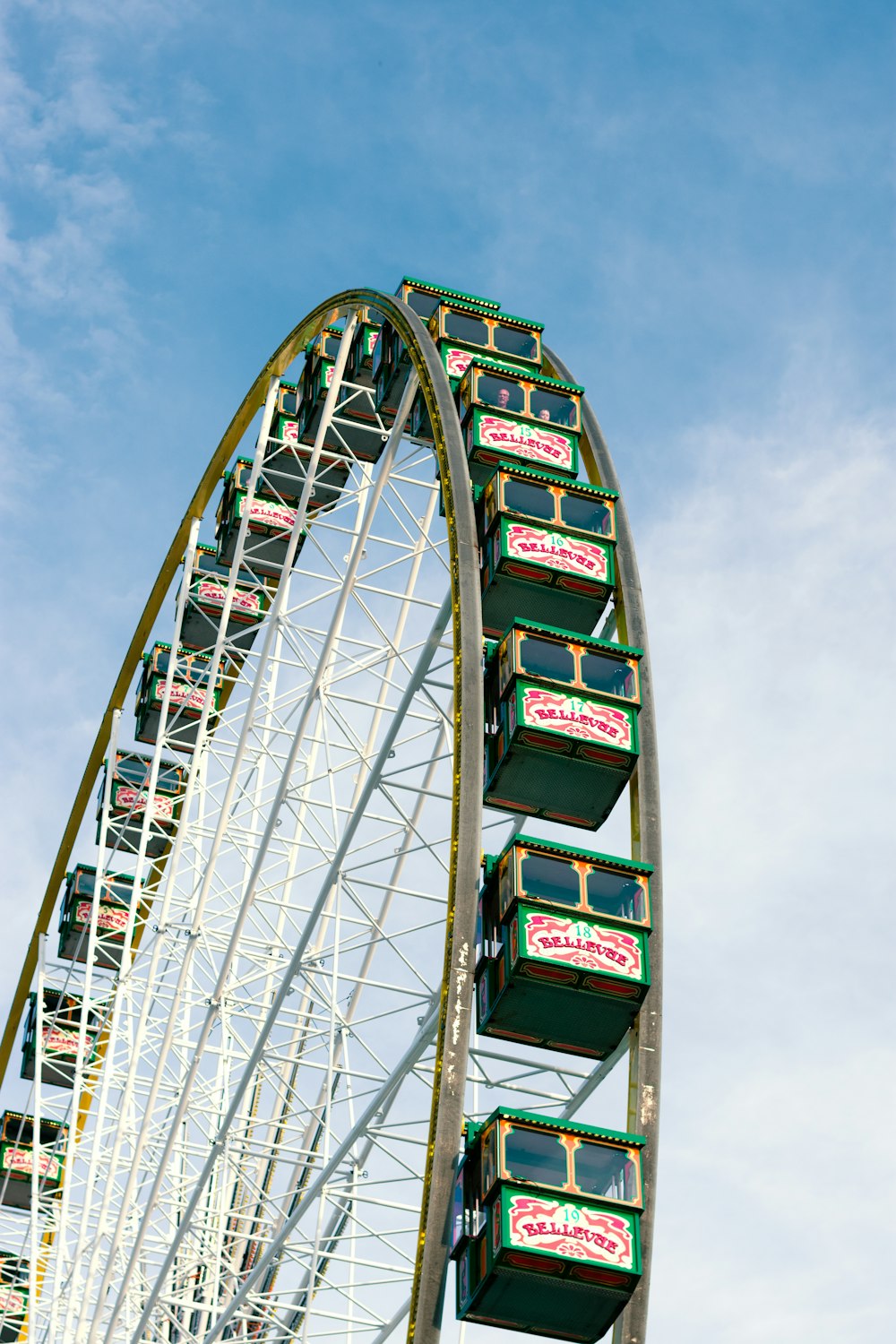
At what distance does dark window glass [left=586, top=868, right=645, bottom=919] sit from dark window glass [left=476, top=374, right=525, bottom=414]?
22.3 feet

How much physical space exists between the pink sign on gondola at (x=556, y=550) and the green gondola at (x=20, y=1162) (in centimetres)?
2139

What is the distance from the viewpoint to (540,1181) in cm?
1748

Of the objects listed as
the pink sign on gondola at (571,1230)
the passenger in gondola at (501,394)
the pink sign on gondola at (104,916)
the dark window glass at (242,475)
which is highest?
the dark window glass at (242,475)

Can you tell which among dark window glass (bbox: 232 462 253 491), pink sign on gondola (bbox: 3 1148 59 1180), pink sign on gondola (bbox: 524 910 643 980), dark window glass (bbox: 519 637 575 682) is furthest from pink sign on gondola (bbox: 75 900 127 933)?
pink sign on gondola (bbox: 524 910 643 980)

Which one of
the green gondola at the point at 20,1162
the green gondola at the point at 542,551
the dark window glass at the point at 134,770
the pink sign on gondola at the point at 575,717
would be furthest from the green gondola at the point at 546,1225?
the green gondola at the point at 20,1162

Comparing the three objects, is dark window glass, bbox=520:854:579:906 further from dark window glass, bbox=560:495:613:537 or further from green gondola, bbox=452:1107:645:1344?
dark window glass, bbox=560:495:613:537

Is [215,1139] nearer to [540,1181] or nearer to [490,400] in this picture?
[540,1181]

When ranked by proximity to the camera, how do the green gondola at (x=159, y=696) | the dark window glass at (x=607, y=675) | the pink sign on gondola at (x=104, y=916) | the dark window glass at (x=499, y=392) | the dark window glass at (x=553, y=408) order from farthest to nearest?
the pink sign on gondola at (x=104, y=916), the green gondola at (x=159, y=696), the dark window glass at (x=553, y=408), the dark window glass at (x=499, y=392), the dark window glass at (x=607, y=675)

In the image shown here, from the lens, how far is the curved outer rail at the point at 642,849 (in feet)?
58.5

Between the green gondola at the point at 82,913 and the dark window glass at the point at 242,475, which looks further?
the green gondola at the point at 82,913

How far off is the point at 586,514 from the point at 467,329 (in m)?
3.84

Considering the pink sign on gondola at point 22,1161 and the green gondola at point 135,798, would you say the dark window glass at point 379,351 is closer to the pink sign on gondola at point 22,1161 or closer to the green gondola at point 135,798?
the green gondola at point 135,798

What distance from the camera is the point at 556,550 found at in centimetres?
2253

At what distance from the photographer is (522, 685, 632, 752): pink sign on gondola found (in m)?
20.7
